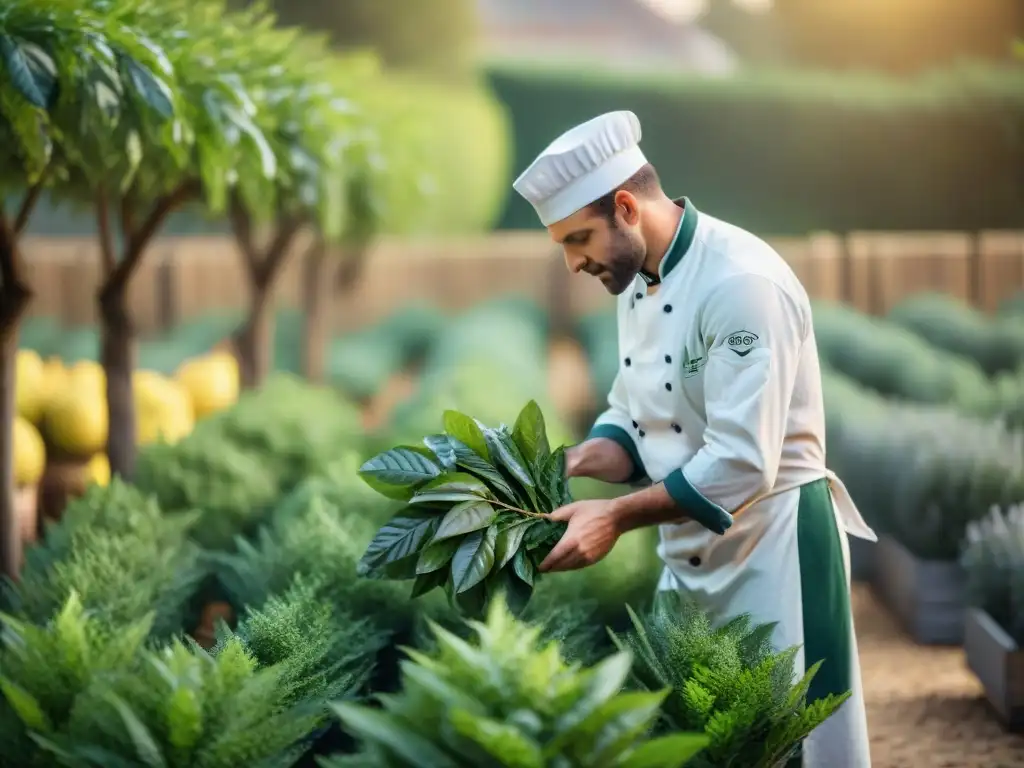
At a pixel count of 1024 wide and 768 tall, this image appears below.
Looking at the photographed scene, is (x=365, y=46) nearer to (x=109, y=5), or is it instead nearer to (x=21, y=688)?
(x=109, y=5)

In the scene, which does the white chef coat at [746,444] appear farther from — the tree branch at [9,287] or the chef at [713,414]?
the tree branch at [9,287]

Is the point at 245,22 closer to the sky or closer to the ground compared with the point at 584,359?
closer to the sky

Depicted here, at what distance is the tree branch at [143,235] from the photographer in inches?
169

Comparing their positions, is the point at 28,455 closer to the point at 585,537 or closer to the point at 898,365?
the point at 585,537

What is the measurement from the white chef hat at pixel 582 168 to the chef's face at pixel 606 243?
0.03 meters

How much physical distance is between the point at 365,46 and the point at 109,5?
55.7ft

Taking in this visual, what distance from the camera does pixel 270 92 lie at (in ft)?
12.7

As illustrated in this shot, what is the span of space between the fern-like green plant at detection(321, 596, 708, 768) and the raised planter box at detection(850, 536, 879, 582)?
4081mm

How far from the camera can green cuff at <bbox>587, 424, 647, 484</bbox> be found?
8.41ft

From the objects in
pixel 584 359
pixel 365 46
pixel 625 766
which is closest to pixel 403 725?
pixel 625 766

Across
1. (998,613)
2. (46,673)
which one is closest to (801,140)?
(998,613)

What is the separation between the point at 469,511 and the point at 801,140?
16.8 metres

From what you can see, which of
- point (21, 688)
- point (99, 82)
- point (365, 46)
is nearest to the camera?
point (21, 688)

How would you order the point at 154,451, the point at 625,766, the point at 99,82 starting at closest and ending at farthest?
the point at 625,766 < the point at 99,82 < the point at 154,451
